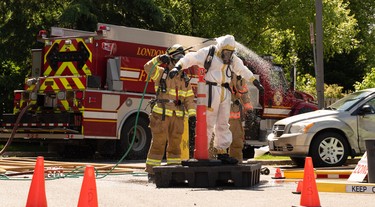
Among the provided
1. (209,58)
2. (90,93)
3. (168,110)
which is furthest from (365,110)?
(90,93)

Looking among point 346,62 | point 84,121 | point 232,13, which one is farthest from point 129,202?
point 346,62

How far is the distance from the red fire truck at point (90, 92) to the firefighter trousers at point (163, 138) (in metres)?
5.07

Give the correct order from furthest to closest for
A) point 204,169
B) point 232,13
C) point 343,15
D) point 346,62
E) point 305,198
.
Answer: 1. point 346,62
2. point 343,15
3. point 232,13
4. point 204,169
5. point 305,198

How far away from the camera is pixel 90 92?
17.5 metres

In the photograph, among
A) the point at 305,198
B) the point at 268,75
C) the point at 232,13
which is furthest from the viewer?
the point at 232,13

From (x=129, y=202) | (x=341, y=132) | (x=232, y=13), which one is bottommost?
(x=129, y=202)

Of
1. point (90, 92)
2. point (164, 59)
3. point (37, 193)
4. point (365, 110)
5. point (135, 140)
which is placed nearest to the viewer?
point (37, 193)

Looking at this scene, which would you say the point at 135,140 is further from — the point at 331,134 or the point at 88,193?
the point at 88,193

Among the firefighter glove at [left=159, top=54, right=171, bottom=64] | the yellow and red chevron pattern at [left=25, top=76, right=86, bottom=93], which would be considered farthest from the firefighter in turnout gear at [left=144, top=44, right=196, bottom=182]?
the yellow and red chevron pattern at [left=25, top=76, right=86, bottom=93]

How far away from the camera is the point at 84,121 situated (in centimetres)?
1750

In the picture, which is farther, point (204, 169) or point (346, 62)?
point (346, 62)

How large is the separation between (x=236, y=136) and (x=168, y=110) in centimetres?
143

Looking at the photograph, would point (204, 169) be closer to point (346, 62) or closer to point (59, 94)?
point (59, 94)

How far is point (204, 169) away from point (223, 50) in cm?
204
